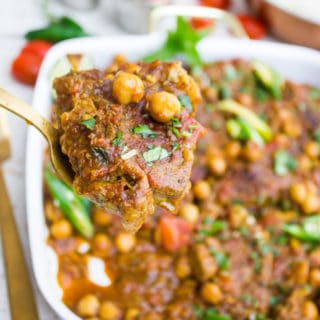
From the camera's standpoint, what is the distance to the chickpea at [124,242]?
3475 millimetres

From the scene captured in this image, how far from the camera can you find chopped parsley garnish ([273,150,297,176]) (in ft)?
12.9

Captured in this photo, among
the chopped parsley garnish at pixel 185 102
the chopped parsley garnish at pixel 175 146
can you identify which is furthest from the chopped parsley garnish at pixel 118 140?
the chopped parsley garnish at pixel 185 102

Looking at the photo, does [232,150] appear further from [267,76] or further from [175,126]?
[175,126]

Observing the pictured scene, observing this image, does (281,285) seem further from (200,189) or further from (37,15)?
(37,15)

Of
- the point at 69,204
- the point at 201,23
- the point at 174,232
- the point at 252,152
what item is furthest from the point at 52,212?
the point at 201,23

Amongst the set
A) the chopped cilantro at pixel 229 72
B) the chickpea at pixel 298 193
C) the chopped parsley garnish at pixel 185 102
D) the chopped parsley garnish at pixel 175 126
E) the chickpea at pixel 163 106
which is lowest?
the chickpea at pixel 298 193

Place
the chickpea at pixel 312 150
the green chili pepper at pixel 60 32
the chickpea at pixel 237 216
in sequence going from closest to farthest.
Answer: the chickpea at pixel 237 216
the chickpea at pixel 312 150
the green chili pepper at pixel 60 32

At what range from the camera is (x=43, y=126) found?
8.13 feet

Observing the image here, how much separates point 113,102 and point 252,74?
77.1 inches

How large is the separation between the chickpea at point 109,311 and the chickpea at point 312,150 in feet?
5.76

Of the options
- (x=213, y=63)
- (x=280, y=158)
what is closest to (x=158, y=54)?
(x=213, y=63)

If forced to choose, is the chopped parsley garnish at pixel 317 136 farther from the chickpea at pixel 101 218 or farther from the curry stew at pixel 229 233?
the chickpea at pixel 101 218

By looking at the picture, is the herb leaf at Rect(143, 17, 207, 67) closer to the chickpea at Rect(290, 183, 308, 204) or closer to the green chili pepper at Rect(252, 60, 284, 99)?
the green chili pepper at Rect(252, 60, 284, 99)

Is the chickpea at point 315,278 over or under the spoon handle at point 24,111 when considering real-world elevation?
under
